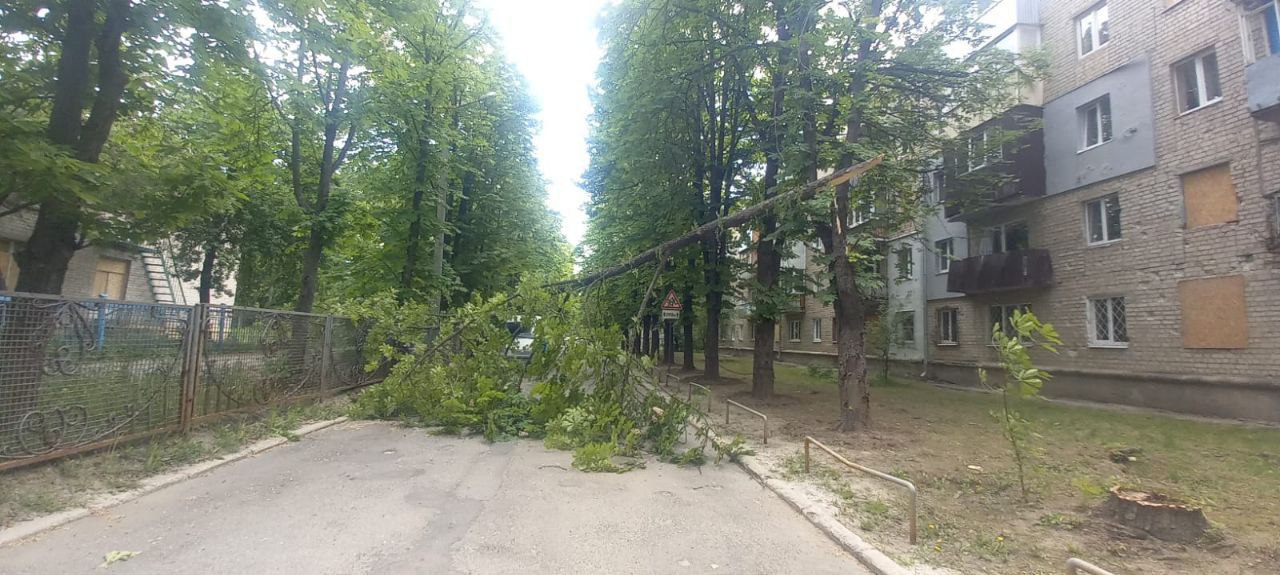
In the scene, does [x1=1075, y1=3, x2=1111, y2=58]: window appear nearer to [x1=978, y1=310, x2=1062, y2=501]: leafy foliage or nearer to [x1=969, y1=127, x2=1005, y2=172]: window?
[x1=969, y1=127, x2=1005, y2=172]: window

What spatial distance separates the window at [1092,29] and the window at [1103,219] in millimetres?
4096

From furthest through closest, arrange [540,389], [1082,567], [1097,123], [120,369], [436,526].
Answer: [1097,123]
[540,389]
[120,369]
[436,526]
[1082,567]

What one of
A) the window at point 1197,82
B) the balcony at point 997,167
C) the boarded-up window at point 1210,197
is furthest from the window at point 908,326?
the window at point 1197,82

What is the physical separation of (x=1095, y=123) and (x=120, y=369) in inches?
822

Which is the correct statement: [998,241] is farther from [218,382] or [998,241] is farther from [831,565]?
[218,382]

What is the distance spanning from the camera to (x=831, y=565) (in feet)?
15.5

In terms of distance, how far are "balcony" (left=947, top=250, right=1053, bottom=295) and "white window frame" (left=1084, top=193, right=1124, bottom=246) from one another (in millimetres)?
1153

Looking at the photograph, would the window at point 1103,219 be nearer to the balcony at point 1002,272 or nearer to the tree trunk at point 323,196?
the balcony at point 1002,272

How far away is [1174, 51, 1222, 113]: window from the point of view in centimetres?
1316

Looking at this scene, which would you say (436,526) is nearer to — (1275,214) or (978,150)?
(978,150)

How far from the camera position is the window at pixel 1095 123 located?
1563 cm

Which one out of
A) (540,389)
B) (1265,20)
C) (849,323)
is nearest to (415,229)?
(540,389)

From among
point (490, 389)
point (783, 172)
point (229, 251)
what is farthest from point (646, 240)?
point (229, 251)

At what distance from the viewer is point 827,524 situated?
5.58 m
